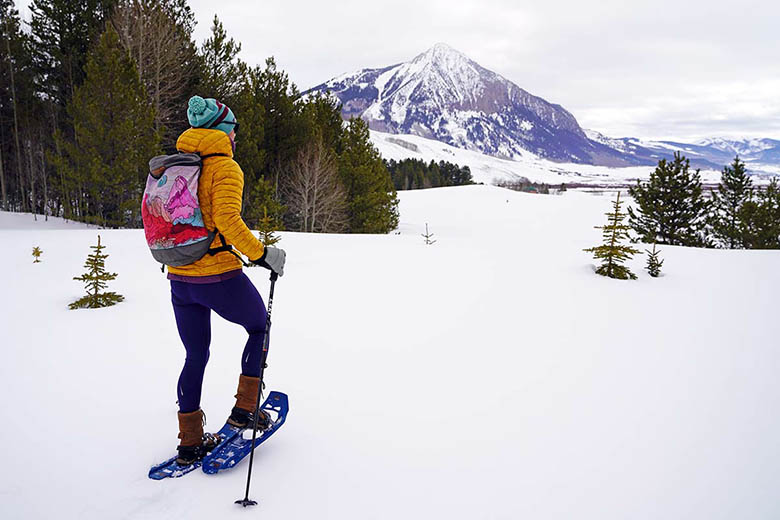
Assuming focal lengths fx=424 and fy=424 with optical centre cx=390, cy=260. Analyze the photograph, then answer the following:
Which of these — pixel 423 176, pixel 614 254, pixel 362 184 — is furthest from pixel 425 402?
pixel 423 176

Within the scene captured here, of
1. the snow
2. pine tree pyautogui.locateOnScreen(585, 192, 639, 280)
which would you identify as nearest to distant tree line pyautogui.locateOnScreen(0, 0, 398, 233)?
the snow

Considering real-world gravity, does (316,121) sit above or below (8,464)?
above

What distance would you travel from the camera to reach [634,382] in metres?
4.02

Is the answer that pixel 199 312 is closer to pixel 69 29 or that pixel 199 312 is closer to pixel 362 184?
pixel 69 29

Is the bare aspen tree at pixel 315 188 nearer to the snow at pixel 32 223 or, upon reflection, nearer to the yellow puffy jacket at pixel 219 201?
the snow at pixel 32 223

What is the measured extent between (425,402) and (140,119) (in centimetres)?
1514

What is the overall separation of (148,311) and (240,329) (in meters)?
1.53

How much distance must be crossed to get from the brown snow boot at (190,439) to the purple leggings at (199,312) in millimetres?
53

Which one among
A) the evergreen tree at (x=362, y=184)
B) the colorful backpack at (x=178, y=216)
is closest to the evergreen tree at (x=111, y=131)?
the evergreen tree at (x=362, y=184)

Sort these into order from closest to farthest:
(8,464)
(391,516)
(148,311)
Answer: (391,516), (8,464), (148,311)

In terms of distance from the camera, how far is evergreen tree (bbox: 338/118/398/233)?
24.3 m

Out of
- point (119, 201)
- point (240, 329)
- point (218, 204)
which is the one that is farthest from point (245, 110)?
point (218, 204)

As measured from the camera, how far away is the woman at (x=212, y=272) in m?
2.38

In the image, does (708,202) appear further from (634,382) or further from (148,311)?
(148,311)
